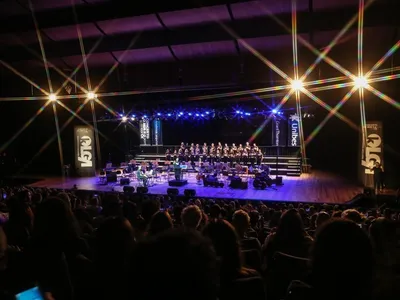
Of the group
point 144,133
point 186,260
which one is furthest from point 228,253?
point 144,133

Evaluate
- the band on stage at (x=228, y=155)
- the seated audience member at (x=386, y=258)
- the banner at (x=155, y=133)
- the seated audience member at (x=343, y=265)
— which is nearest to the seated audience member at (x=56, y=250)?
the seated audience member at (x=343, y=265)

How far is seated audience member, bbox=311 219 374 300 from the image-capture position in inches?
59.2

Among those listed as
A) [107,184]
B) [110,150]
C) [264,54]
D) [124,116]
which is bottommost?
[107,184]

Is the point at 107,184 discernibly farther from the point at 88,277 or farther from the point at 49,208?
the point at 88,277

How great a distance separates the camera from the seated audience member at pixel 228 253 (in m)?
2.13

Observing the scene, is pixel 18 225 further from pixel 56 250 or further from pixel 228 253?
pixel 228 253

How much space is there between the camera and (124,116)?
18.4m

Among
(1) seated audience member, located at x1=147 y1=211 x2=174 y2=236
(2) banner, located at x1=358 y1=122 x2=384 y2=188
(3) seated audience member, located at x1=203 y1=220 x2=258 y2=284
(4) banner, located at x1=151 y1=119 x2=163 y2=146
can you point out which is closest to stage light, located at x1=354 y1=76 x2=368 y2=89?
(2) banner, located at x1=358 y1=122 x2=384 y2=188

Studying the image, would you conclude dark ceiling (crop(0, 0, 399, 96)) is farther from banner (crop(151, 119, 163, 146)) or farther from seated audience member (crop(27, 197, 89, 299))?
banner (crop(151, 119, 163, 146))

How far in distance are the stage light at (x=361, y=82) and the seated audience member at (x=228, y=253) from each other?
1066 centimetres

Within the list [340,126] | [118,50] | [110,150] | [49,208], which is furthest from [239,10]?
[110,150]

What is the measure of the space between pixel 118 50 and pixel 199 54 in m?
3.03

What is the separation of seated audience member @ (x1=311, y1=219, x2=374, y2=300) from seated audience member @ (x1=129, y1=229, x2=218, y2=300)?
687 mm

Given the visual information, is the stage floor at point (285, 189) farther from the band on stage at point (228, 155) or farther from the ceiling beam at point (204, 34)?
the ceiling beam at point (204, 34)
